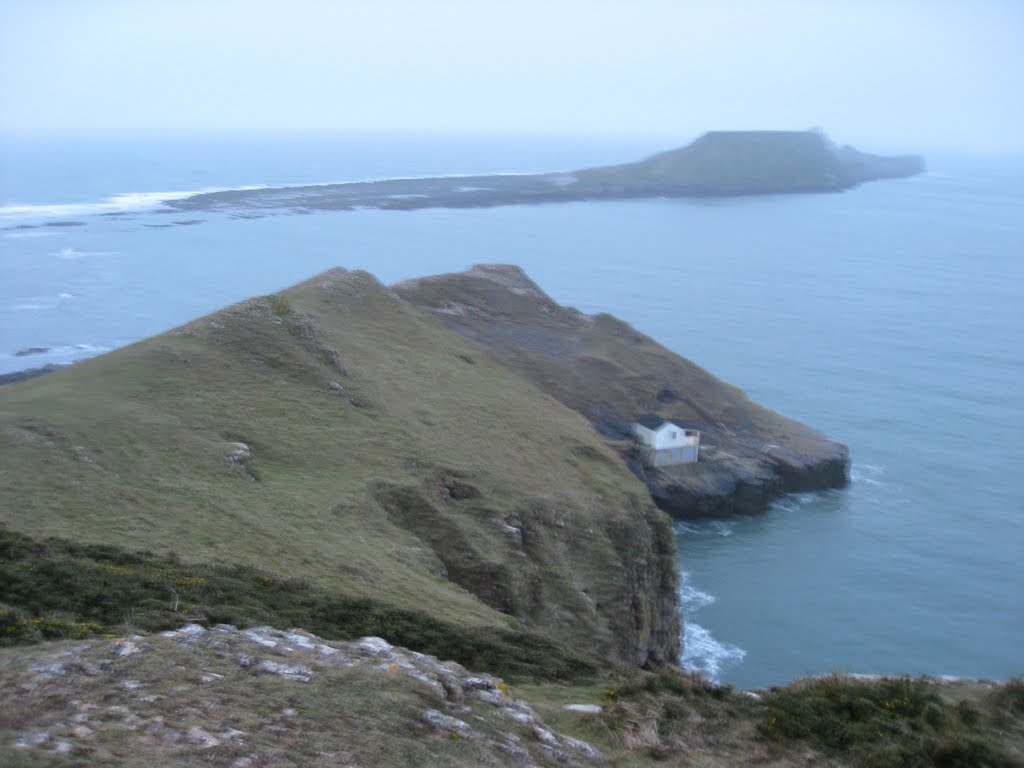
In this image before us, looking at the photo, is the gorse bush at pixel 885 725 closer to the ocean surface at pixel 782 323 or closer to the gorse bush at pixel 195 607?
the gorse bush at pixel 195 607

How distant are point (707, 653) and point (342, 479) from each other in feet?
62.7

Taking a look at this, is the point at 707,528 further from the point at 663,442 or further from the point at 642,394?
the point at 642,394

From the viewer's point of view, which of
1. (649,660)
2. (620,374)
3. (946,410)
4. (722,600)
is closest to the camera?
(649,660)

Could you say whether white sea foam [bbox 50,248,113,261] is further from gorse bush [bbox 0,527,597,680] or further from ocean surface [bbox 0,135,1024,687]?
gorse bush [bbox 0,527,597,680]

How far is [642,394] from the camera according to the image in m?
61.3

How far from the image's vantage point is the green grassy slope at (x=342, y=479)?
23812 millimetres

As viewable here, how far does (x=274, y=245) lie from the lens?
126 meters

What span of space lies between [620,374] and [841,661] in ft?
84.8

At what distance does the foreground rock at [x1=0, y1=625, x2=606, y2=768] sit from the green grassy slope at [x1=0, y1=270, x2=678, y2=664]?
21.2ft

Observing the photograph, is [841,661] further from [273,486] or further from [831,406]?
[831,406]

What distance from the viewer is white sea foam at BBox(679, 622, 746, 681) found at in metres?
39.2

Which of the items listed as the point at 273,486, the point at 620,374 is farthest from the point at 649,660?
the point at 620,374

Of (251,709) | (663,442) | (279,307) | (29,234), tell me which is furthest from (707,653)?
(29,234)

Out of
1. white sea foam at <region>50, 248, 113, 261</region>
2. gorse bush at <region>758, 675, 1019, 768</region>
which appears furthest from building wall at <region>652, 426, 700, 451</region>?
white sea foam at <region>50, 248, 113, 261</region>
